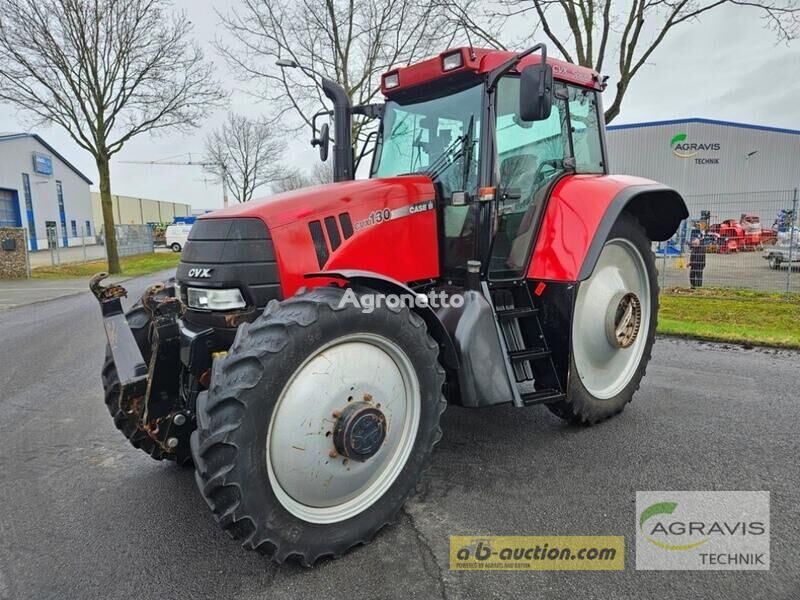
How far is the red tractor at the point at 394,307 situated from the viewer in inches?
87.6

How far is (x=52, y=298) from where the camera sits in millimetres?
12641

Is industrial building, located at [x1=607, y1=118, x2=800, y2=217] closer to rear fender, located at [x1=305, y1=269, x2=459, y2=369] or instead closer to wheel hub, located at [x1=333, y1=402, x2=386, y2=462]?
rear fender, located at [x1=305, y1=269, x2=459, y2=369]

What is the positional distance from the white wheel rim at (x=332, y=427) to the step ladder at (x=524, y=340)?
946mm

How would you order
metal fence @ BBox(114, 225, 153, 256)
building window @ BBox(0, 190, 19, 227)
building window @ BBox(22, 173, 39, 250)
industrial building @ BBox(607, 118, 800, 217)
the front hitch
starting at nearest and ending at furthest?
the front hitch, metal fence @ BBox(114, 225, 153, 256), industrial building @ BBox(607, 118, 800, 217), building window @ BBox(0, 190, 19, 227), building window @ BBox(22, 173, 39, 250)

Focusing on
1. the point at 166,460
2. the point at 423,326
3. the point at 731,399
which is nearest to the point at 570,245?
the point at 423,326

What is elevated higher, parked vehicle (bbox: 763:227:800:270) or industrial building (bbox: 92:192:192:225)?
industrial building (bbox: 92:192:192:225)

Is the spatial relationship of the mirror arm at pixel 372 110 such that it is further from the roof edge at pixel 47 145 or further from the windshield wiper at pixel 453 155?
the roof edge at pixel 47 145

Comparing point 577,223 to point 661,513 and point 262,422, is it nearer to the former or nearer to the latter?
point 661,513

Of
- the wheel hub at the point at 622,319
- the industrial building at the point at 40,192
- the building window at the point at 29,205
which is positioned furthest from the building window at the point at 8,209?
the wheel hub at the point at 622,319

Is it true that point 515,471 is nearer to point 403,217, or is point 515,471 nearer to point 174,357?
point 403,217

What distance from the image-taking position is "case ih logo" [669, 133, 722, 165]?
1125 inches

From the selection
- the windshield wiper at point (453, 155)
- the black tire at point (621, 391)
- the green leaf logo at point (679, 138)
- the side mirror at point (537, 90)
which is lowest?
the black tire at point (621, 391)

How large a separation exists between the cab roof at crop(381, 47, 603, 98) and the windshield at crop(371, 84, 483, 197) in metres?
0.12

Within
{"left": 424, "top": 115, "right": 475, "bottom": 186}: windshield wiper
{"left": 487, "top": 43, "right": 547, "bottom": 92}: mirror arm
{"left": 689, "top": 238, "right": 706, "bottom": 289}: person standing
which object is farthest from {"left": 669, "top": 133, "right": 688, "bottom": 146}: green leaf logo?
{"left": 424, "top": 115, "right": 475, "bottom": 186}: windshield wiper
